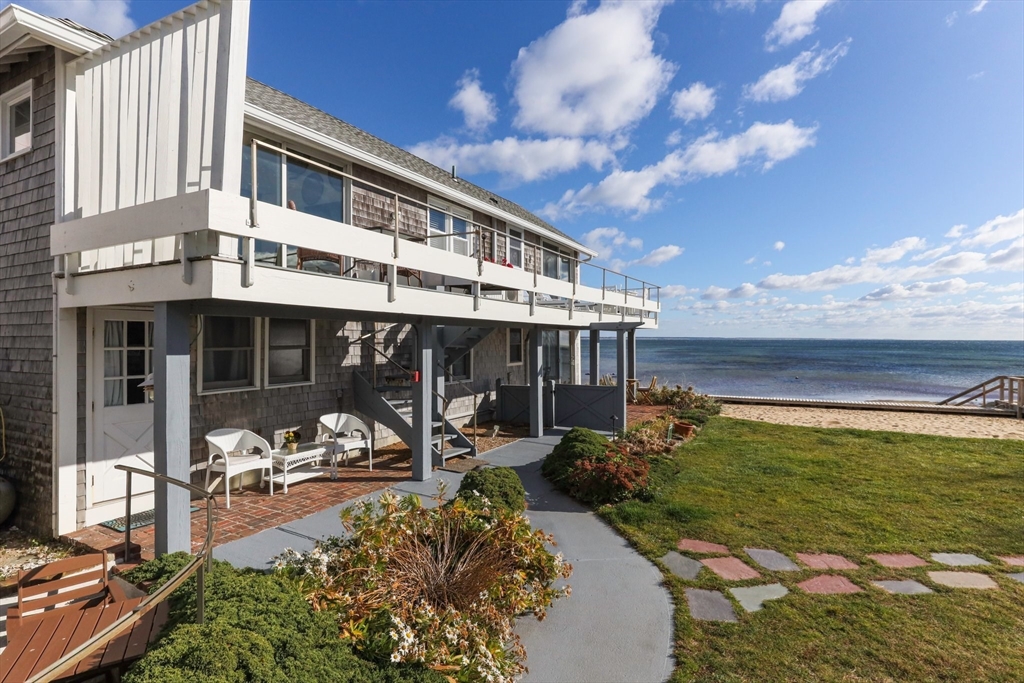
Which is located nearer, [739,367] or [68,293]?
[68,293]

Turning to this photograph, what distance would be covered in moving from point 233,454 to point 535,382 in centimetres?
671

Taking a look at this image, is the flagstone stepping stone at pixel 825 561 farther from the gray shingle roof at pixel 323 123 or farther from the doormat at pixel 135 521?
the gray shingle roof at pixel 323 123

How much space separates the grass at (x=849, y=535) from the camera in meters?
3.88

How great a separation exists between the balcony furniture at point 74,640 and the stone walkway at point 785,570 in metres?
4.39

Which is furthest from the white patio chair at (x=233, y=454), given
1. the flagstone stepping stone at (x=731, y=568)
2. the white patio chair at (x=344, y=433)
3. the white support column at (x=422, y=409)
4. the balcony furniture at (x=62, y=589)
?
the flagstone stepping stone at (x=731, y=568)

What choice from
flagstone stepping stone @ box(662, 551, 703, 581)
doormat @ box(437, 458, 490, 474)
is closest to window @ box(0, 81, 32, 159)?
doormat @ box(437, 458, 490, 474)

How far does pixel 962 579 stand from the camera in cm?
527

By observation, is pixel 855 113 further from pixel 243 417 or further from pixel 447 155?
pixel 243 417

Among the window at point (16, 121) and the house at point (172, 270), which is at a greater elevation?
the window at point (16, 121)

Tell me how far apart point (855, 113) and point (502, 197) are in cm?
1140

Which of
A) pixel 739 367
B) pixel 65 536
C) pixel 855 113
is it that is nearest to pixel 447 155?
pixel 855 113

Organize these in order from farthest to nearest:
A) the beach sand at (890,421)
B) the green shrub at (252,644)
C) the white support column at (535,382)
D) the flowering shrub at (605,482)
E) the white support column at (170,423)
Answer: the beach sand at (890,421) → the white support column at (535,382) → the flowering shrub at (605,482) → the white support column at (170,423) → the green shrub at (252,644)

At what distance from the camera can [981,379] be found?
1933 inches

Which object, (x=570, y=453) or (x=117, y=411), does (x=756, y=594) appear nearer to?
(x=570, y=453)
